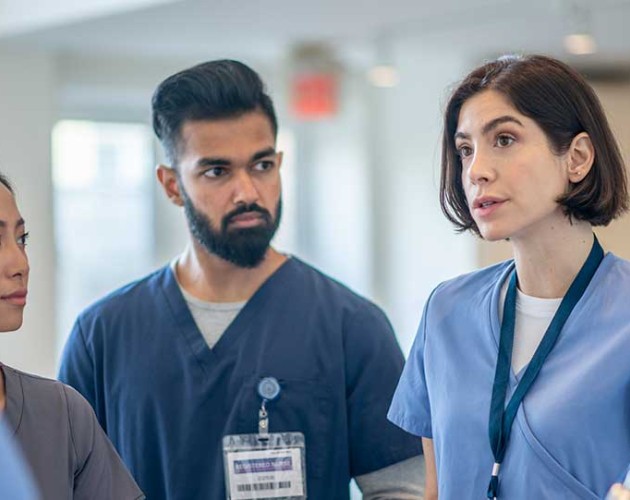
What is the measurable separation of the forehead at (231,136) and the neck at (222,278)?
0.62ft

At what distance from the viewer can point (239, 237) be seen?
2.15 m

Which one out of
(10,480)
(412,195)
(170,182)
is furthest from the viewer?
(412,195)

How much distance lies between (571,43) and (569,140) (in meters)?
3.59

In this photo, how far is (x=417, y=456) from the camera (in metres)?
2.14

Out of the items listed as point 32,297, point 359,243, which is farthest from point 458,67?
point 32,297

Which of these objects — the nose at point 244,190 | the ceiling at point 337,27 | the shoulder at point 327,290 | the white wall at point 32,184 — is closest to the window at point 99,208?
the ceiling at point 337,27

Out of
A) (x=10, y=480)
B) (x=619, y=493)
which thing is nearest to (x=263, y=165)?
(x=619, y=493)

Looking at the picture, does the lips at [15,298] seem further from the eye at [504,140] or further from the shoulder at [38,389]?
the eye at [504,140]

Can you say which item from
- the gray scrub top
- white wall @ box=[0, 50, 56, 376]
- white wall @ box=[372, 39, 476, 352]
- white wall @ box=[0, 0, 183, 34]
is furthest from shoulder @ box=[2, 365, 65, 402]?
white wall @ box=[372, 39, 476, 352]

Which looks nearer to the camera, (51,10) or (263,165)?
(263,165)

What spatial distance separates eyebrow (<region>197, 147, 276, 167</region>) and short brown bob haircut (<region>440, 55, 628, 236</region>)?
22.8 inches

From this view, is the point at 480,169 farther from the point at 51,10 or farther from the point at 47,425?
the point at 51,10

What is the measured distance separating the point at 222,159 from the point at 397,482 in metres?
0.64

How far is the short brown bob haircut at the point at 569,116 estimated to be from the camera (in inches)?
63.7
